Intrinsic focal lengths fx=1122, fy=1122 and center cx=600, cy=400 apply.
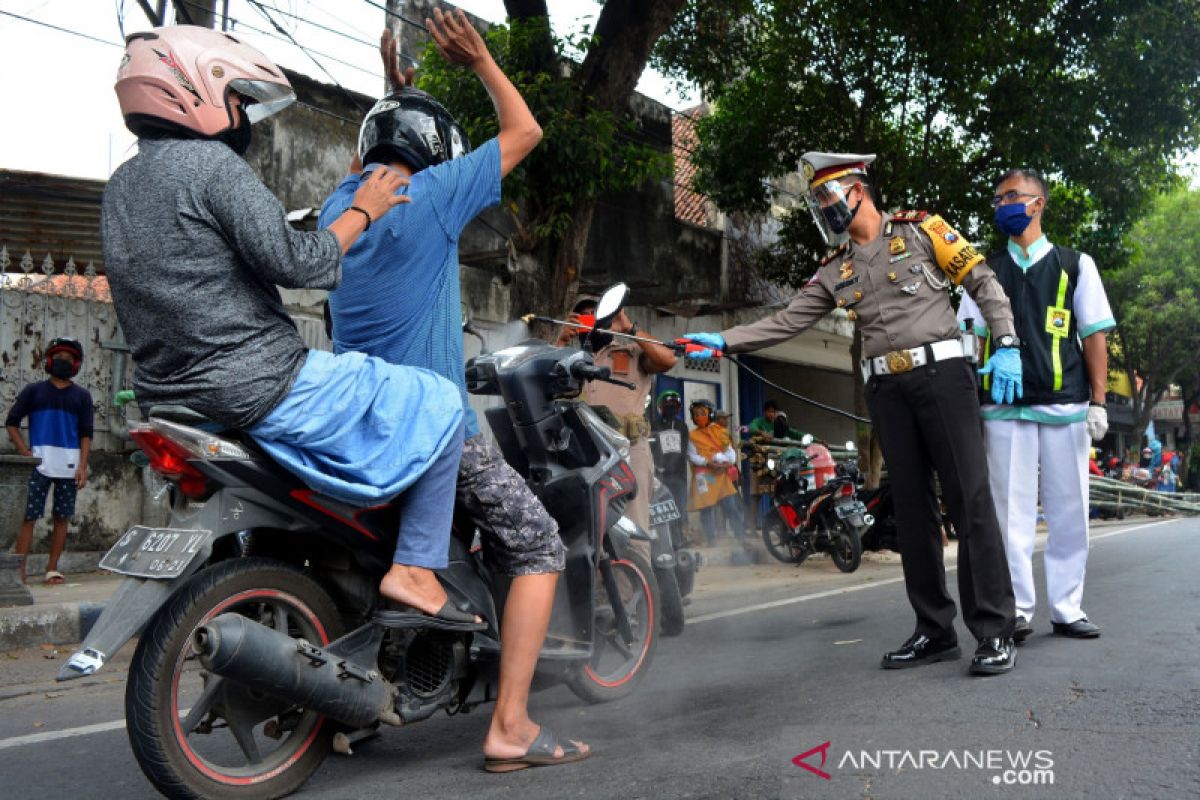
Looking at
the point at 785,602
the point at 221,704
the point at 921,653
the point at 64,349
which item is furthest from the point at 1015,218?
the point at 64,349

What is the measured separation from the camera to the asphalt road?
277cm

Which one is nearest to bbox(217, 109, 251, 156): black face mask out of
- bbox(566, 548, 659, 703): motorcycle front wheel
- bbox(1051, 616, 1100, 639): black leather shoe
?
bbox(566, 548, 659, 703): motorcycle front wheel

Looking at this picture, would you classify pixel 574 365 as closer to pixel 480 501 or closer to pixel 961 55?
pixel 480 501

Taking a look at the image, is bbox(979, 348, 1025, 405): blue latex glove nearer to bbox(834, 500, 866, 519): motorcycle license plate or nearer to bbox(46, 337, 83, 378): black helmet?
bbox(834, 500, 866, 519): motorcycle license plate

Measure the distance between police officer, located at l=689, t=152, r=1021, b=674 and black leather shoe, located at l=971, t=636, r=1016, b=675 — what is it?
75 mm

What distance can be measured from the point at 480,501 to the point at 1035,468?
290 centimetres

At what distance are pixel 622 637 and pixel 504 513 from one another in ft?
3.32

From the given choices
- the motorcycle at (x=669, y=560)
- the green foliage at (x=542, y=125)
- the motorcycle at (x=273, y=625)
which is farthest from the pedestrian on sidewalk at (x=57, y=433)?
the motorcycle at (x=273, y=625)

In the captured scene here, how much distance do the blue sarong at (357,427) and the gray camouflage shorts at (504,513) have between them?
219 mm

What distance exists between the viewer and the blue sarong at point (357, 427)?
2.70 metres

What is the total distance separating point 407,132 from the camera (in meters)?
3.15

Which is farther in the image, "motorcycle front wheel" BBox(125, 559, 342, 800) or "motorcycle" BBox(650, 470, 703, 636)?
"motorcycle" BBox(650, 470, 703, 636)

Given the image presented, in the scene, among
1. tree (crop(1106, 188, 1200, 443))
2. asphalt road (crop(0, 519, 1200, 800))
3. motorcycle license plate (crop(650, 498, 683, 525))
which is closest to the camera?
asphalt road (crop(0, 519, 1200, 800))

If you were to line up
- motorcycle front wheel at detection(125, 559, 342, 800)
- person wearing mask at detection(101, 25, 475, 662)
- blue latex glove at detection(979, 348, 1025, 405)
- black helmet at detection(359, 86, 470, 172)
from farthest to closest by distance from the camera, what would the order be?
blue latex glove at detection(979, 348, 1025, 405) → black helmet at detection(359, 86, 470, 172) → person wearing mask at detection(101, 25, 475, 662) → motorcycle front wheel at detection(125, 559, 342, 800)
